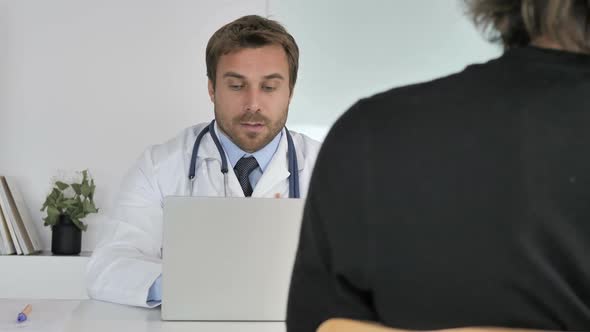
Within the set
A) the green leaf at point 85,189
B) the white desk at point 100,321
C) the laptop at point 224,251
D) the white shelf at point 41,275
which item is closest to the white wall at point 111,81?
the green leaf at point 85,189

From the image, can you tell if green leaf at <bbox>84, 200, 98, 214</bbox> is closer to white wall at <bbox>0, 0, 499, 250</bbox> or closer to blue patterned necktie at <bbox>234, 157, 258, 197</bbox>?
white wall at <bbox>0, 0, 499, 250</bbox>

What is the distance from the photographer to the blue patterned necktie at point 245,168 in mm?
2848

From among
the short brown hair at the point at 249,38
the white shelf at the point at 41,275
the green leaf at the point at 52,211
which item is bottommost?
the white shelf at the point at 41,275

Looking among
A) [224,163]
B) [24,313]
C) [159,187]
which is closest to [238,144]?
[224,163]

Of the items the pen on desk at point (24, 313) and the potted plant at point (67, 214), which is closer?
the pen on desk at point (24, 313)

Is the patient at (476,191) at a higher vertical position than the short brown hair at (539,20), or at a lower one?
lower

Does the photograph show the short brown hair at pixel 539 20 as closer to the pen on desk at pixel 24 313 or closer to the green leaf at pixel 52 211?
the pen on desk at pixel 24 313

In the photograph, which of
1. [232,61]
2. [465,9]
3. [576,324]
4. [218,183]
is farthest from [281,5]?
[576,324]

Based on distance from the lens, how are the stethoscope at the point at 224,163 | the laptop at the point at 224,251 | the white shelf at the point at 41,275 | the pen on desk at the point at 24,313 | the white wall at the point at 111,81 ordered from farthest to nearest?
1. the white wall at the point at 111,81
2. the white shelf at the point at 41,275
3. the stethoscope at the point at 224,163
4. the pen on desk at the point at 24,313
5. the laptop at the point at 224,251

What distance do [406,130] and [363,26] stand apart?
304 cm

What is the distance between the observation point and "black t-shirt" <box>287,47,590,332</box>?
85cm

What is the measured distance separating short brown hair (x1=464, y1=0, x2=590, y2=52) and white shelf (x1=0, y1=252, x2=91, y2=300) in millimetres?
2820

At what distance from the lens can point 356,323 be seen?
97 cm

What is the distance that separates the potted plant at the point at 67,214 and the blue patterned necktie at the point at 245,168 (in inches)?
40.4
